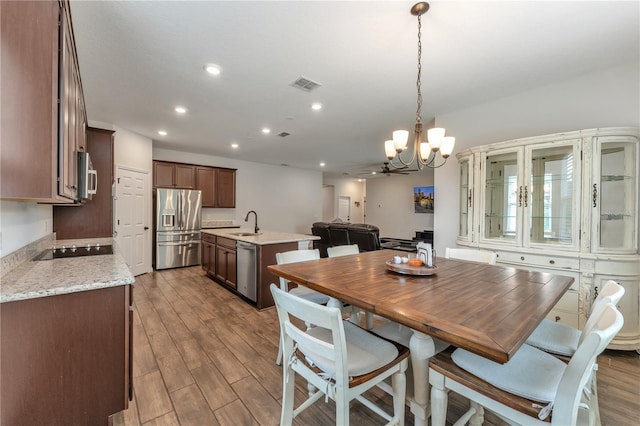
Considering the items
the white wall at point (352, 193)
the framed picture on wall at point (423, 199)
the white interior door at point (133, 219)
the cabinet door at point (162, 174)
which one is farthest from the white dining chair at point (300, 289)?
the white wall at point (352, 193)

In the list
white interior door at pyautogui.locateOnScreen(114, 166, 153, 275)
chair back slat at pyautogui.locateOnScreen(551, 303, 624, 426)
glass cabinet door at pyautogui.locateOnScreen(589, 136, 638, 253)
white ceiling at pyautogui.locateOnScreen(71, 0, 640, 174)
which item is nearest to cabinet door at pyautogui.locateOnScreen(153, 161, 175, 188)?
white interior door at pyautogui.locateOnScreen(114, 166, 153, 275)

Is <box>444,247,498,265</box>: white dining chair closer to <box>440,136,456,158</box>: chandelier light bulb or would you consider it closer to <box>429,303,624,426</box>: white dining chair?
<box>440,136,456,158</box>: chandelier light bulb

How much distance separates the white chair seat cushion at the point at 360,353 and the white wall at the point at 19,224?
6.25 feet

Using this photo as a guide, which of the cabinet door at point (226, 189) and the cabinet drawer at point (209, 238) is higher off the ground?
the cabinet door at point (226, 189)

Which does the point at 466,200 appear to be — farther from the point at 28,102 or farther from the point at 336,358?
the point at 28,102

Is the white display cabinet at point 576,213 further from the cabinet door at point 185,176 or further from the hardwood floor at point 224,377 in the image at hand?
the cabinet door at point 185,176

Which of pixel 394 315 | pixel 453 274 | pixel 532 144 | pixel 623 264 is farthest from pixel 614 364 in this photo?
pixel 394 315

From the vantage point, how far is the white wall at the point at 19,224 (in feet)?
5.25

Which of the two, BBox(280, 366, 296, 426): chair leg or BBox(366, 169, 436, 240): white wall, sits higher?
BBox(366, 169, 436, 240): white wall

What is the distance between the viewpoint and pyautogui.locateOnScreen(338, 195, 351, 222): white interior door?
11.6m

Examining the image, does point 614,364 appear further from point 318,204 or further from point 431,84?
point 318,204

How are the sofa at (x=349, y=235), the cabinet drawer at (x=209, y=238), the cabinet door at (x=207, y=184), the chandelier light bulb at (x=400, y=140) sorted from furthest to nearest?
the cabinet door at (x=207, y=184), the sofa at (x=349, y=235), the cabinet drawer at (x=209, y=238), the chandelier light bulb at (x=400, y=140)

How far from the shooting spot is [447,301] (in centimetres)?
129

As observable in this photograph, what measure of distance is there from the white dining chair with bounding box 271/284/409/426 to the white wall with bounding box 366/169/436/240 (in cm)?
818
